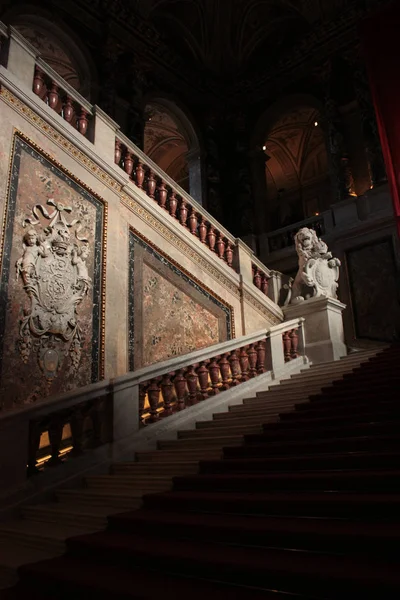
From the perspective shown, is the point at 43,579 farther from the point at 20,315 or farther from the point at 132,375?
the point at 20,315

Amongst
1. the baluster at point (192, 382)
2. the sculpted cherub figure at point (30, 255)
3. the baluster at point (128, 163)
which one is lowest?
the baluster at point (192, 382)

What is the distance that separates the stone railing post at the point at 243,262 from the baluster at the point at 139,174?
1957 millimetres

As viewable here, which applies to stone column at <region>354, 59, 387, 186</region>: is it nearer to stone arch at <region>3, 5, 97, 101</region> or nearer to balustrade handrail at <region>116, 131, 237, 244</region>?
balustrade handrail at <region>116, 131, 237, 244</region>

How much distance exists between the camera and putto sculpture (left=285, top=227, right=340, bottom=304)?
772cm

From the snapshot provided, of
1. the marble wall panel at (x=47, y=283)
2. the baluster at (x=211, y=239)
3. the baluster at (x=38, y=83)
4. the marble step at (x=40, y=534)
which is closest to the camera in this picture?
the marble step at (x=40, y=534)

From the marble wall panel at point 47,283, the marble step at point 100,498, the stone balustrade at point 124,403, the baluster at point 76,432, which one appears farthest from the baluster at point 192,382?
the marble step at point 100,498

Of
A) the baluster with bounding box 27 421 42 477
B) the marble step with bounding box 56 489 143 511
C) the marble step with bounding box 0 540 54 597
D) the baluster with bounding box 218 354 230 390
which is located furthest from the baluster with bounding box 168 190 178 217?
the marble step with bounding box 0 540 54 597

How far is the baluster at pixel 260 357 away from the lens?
6234 mm

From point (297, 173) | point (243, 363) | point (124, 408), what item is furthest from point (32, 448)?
point (297, 173)

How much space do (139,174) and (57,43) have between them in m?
6.58

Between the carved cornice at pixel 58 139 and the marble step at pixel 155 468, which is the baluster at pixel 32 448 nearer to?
the marble step at pixel 155 468

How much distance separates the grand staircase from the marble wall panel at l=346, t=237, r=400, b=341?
6.54 meters

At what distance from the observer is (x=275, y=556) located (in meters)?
2.20

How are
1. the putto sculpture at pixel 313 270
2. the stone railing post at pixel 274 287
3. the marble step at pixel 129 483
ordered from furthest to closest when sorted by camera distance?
1. the stone railing post at pixel 274 287
2. the putto sculpture at pixel 313 270
3. the marble step at pixel 129 483
